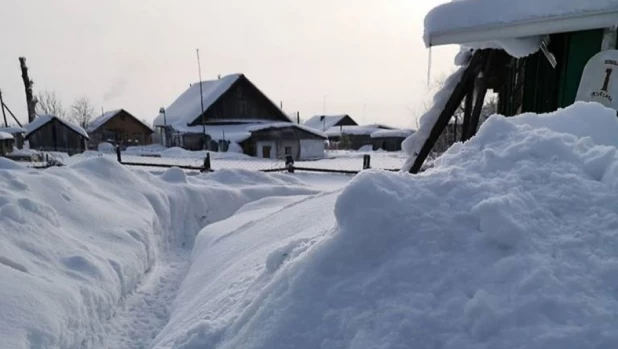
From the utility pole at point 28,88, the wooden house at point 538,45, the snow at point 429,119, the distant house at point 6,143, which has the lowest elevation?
the distant house at point 6,143

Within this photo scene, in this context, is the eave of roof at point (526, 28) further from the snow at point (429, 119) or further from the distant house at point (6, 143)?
the distant house at point (6, 143)

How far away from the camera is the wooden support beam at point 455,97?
212 inches

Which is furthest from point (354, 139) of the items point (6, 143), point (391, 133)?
point (6, 143)

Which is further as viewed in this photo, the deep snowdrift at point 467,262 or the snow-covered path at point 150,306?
the snow-covered path at point 150,306

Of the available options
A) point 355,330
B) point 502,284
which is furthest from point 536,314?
point 355,330

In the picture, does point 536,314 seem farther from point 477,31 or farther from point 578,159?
point 477,31

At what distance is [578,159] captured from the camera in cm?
222

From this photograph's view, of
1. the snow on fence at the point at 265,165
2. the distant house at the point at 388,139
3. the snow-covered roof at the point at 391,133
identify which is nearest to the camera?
the snow on fence at the point at 265,165

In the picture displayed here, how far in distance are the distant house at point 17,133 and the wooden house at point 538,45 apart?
2963 centimetres

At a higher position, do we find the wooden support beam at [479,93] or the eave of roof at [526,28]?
the eave of roof at [526,28]

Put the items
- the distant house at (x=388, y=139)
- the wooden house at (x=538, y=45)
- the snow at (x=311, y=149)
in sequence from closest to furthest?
the wooden house at (x=538, y=45) < the snow at (x=311, y=149) < the distant house at (x=388, y=139)

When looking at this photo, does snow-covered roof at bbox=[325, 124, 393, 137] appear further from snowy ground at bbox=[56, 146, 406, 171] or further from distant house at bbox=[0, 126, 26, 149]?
distant house at bbox=[0, 126, 26, 149]

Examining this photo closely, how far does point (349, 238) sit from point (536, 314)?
873 mm

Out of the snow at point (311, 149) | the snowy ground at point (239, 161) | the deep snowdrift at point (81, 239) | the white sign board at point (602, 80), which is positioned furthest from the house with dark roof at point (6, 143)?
the white sign board at point (602, 80)
